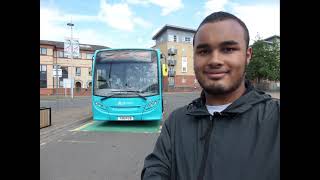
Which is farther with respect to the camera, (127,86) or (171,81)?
(171,81)

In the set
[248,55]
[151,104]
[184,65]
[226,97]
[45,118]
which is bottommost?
[45,118]

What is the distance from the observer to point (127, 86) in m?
11.8

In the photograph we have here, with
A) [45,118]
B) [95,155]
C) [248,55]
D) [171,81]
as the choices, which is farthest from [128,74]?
[171,81]

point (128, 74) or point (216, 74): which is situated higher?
point (128, 74)

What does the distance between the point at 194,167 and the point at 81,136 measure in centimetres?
914

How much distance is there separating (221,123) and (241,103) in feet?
0.49

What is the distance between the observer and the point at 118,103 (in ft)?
38.4

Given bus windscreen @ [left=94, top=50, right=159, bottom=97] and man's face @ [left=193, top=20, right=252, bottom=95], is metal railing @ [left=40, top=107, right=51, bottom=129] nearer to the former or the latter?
bus windscreen @ [left=94, top=50, right=159, bottom=97]

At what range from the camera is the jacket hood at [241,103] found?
1.53 m

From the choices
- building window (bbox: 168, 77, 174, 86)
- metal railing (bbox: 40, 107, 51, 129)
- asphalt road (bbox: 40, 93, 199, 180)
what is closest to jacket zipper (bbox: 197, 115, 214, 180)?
asphalt road (bbox: 40, 93, 199, 180)

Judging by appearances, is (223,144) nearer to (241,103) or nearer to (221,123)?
(221,123)

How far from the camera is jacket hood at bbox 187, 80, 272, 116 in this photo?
153 centimetres

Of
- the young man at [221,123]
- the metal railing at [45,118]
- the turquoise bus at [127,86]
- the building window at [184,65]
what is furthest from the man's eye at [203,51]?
the building window at [184,65]
